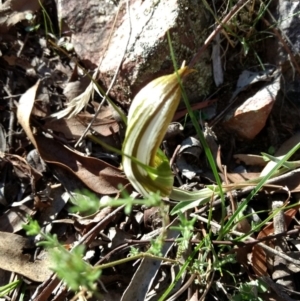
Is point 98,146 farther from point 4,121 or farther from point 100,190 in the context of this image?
point 4,121

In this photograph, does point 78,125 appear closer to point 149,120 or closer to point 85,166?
point 85,166

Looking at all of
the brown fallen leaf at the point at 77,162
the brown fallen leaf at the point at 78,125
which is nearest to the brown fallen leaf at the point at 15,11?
the brown fallen leaf at the point at 77,162

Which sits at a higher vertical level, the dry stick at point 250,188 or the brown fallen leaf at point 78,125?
the brown fallen leaf at point 78,125

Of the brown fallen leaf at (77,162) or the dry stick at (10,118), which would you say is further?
the dry stick at (10,118)

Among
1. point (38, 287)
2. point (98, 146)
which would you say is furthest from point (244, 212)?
point (38, 287)

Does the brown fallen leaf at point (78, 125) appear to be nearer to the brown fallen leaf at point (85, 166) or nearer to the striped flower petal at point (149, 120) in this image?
the brown fallen leaf at point (85, 166)

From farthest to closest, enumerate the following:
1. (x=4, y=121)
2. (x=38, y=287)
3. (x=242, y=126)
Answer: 1. (x=4, y=121)
2. (x=242, y=126)
3. (x=38, y=287)

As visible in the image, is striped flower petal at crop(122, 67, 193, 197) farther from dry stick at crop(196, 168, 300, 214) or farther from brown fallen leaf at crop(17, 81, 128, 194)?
brown fallen leaf at crop(17, 81, 128, 194)
